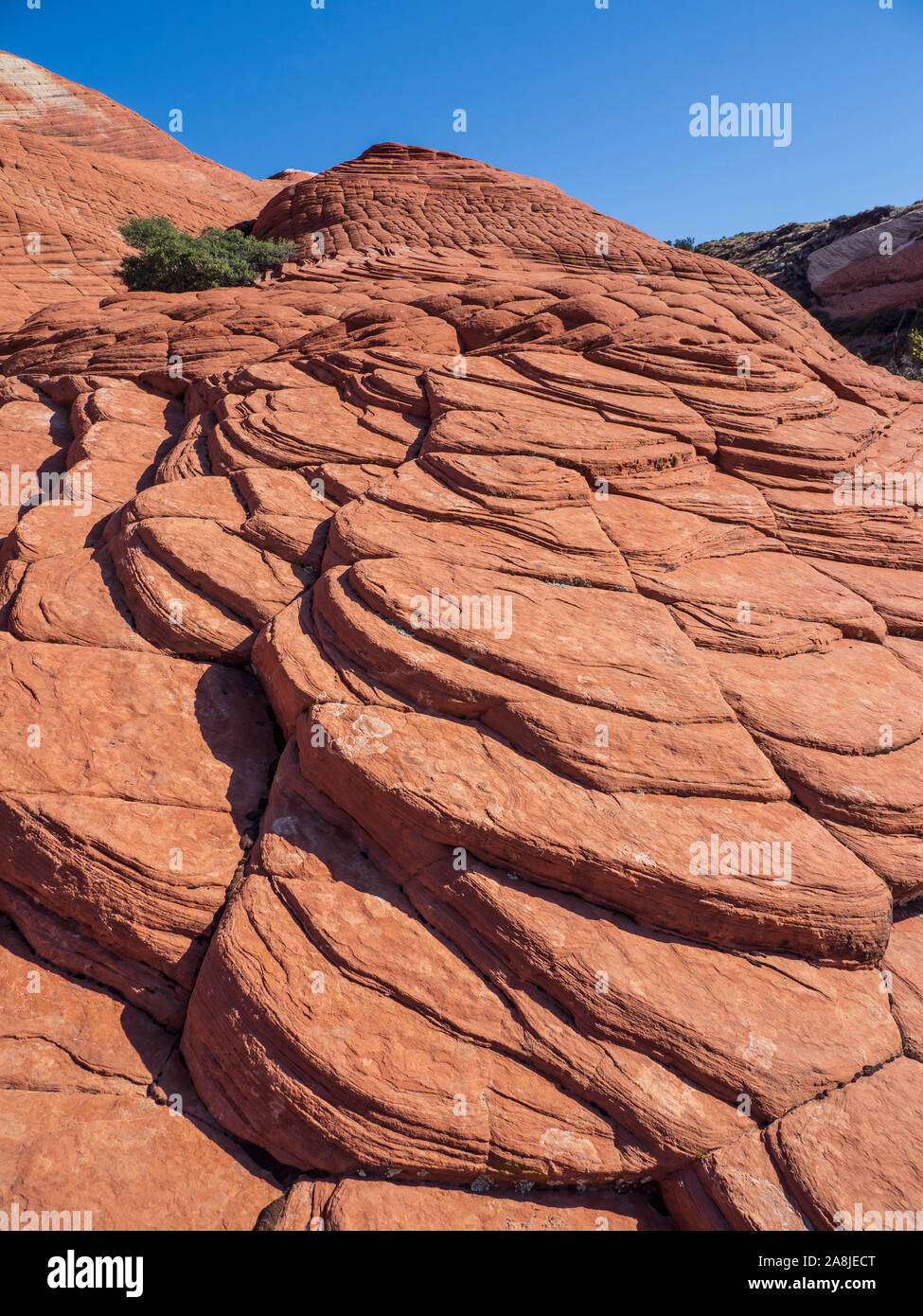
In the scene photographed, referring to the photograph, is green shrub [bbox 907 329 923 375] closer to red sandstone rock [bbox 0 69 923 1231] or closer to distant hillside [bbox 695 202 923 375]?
distant hillside [bbox 695 202 923 375]

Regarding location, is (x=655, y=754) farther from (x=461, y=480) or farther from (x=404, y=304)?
(x=404, y=304)

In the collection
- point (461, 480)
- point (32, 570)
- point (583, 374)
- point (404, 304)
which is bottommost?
point (32, 570)

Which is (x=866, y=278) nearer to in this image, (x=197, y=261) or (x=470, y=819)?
(x=197, y=261)

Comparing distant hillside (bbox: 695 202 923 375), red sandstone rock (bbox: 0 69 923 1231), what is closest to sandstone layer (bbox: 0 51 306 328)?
red sandstone rock (bbox: 0 69 923 1231)

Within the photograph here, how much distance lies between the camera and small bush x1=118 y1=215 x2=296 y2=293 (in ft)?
66.6

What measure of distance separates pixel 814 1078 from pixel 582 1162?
192cm

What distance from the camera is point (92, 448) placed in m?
11.6

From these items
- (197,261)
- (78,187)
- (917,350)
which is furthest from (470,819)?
(917,350)

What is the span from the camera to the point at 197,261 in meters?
20.3

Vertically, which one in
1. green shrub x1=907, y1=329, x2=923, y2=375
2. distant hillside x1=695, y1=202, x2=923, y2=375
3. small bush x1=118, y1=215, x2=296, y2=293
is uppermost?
distant hillside x1=695, y1=202, x2=923, y2=375

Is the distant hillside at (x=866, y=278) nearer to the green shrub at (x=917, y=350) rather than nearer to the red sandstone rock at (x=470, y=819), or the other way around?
the green shrub at (x=917, y=350)

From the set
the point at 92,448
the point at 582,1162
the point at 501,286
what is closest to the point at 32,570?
the point at 92,448

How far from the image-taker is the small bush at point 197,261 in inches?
800

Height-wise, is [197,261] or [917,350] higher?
[917,350]
